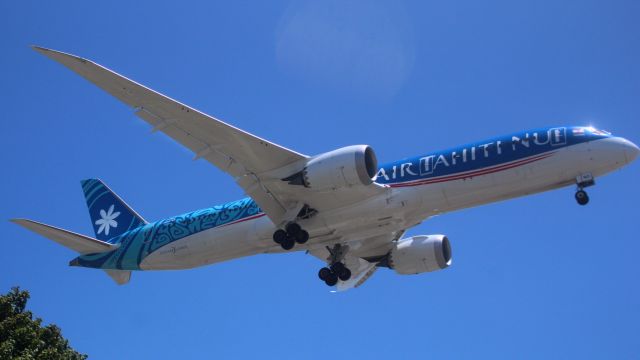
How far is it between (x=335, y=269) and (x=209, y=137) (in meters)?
9.15

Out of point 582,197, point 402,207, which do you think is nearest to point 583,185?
point 582,197

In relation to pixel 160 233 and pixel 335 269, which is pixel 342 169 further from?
pixel 160 233

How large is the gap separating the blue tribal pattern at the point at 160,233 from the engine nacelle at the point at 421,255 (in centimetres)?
806

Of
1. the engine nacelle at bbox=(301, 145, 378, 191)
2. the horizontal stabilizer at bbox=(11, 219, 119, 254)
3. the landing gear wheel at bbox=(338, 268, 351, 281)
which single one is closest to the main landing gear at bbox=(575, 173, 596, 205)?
the engine nacelle at bbox=(301, 145, 378, 191)

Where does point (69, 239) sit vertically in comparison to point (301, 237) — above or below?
above

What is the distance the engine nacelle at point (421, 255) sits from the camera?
1412 inches

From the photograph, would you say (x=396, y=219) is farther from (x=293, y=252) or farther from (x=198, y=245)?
(x=198, y=245)

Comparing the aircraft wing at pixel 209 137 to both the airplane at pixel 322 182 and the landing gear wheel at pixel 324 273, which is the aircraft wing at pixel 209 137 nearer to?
the airplane at pixel 322 182

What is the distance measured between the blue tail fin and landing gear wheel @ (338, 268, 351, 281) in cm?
973

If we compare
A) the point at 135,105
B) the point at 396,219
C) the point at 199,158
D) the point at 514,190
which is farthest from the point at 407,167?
the point at 135,105

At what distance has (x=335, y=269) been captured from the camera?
34.1 metres

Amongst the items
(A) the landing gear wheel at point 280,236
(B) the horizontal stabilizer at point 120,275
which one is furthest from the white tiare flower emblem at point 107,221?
(A) the landing gear wheel at point 280,236

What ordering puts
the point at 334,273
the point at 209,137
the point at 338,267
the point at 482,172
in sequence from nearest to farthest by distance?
the point at 482,172 → the point at 209,137 → the point at 338,267 → the point at 334,273

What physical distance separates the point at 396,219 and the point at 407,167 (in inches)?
83.2
